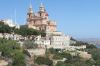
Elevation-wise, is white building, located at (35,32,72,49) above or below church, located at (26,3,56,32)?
below

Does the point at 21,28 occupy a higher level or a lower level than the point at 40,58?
higher

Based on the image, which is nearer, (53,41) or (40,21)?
(53,41)

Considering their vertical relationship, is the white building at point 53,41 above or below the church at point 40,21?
below

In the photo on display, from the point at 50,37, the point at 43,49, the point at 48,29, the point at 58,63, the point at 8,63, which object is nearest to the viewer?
the point at 8,63

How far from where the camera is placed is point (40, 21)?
216ft

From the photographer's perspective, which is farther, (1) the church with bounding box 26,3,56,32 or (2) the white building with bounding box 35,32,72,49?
(1) the church with bounding box 26,3,56,32

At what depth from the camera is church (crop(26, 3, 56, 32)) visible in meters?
65.2

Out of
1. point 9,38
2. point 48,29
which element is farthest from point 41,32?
point 9,38

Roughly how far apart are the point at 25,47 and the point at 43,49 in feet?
7.65

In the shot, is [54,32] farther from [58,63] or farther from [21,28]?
[58,63]

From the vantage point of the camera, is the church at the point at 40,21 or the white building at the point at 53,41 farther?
the church at the point at 40,21

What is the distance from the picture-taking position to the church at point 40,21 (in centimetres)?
6525

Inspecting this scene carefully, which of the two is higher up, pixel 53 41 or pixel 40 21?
pixel 40 21

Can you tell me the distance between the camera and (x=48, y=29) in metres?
63.7
